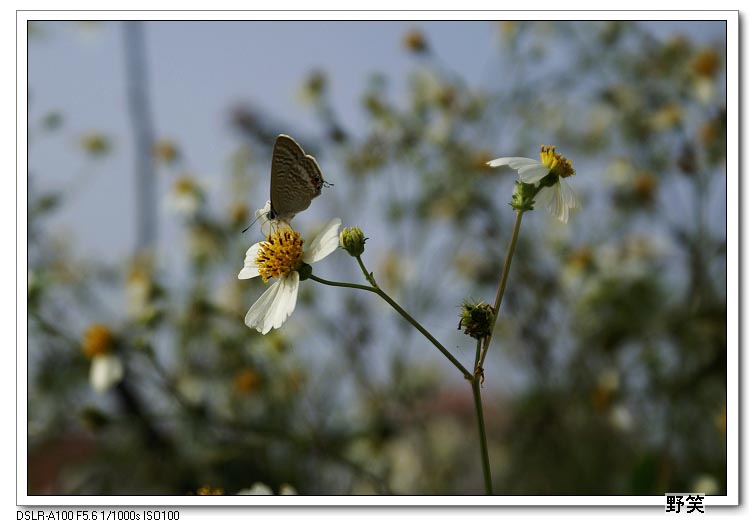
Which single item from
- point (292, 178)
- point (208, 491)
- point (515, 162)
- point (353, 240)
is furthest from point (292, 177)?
point (208, 491)

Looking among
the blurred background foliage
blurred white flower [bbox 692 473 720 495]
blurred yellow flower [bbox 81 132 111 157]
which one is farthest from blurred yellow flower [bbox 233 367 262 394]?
blurred white flower [bbox 692 473 720 495]

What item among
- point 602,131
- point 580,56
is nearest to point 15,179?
point 580,56

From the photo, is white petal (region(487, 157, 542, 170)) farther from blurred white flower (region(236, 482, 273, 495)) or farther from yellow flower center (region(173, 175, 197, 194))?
yellow flower center (region(173, 175, 197, 194))

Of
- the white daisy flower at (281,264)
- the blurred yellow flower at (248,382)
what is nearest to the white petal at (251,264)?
the white daisy flower at (281,264)

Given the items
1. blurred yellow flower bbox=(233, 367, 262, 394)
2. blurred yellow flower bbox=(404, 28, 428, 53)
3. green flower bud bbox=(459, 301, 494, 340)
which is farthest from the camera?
blurred yellow flower bbox=(404, 28, 428, 53)

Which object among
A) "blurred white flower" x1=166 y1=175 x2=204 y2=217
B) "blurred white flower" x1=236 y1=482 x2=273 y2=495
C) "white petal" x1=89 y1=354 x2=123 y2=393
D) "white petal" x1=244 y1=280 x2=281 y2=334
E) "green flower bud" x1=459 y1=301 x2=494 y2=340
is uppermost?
"blurred white flower" x1=166 y1=175 x2=204 y2=217

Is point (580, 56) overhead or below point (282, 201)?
overhead

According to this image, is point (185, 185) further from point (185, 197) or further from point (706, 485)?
point (706, 485)
